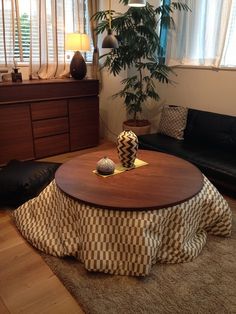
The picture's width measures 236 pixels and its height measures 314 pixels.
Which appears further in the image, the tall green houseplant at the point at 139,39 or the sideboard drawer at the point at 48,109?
the sideboard drawer at the point at 48,109

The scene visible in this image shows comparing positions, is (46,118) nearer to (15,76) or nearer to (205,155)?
(15,76)

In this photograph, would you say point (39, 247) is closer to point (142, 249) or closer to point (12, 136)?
point (142, 249)

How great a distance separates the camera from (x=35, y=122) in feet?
11.0

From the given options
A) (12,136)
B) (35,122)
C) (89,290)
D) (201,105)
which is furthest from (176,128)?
(89,290)

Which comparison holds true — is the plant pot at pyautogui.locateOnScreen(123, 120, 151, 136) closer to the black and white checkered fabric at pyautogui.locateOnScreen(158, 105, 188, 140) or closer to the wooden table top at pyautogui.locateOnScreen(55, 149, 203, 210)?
the black and white checkered fabric at pyautogui.locateOnScreen(158, 105, 188, 140)

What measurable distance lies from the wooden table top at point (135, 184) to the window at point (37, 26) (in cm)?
207

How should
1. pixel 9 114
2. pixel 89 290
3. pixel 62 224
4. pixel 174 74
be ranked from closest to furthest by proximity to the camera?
pixel 89 290
pixel 62 224
pixel 9 114
pixel 174 74

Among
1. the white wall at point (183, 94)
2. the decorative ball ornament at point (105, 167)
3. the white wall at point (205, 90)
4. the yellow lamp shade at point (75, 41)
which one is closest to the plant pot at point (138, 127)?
the white wall at point (183, 94)

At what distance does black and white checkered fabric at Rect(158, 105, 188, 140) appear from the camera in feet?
10.5

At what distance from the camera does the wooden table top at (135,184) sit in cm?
160

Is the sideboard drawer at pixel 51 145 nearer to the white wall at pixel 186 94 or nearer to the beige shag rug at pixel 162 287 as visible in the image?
the white wall at pixel 186 94

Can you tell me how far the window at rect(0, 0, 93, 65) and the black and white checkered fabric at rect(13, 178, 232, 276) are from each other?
2.26m

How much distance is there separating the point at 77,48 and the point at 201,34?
4.88ft

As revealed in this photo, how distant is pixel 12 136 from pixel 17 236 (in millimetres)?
1513
